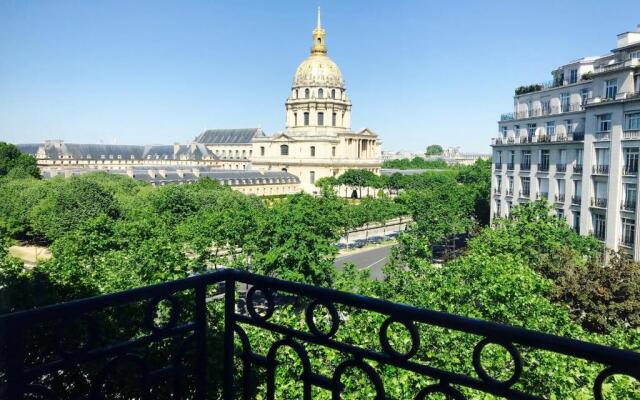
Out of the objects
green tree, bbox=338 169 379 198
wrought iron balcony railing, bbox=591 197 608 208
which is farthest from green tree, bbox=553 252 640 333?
green tree, bbox=338 169 379 198

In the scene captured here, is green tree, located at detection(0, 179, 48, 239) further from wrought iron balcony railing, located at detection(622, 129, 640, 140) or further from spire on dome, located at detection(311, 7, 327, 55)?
spire on dome, located at detection(311, 7, 327, 55)

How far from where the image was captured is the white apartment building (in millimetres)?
27234

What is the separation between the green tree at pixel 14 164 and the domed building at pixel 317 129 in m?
41.6

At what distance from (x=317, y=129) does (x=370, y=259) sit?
57.2 m

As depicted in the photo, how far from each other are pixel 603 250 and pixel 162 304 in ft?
77.1

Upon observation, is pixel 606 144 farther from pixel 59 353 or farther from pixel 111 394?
pixel 59 353

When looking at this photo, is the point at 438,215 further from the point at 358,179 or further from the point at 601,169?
the point at 358,179

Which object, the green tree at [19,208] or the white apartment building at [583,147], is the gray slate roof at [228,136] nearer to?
the green tree at [19,208]

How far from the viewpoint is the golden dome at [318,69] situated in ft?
317

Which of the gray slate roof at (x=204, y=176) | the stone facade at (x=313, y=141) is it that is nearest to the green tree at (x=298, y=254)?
the gray slate roof at (x=204, y=176)

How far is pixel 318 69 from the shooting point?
97125mm

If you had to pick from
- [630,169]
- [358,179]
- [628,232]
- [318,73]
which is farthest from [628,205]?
[318,73]

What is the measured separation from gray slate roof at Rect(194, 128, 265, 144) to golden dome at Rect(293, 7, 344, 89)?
2820 cm

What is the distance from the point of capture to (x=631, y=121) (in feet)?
88.3
